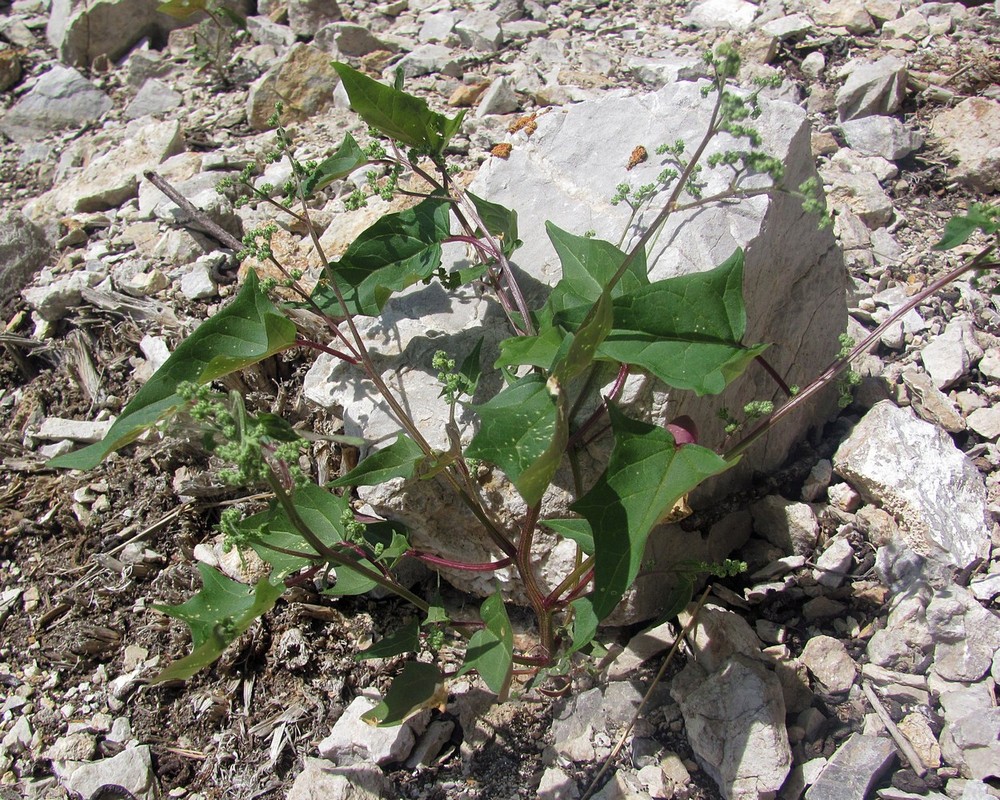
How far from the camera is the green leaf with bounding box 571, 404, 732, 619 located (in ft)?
6.00

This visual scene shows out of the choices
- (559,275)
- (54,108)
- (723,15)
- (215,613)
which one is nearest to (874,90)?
(723,15)

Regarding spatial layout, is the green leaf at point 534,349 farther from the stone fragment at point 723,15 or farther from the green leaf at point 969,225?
the stone fragment at point 723,15

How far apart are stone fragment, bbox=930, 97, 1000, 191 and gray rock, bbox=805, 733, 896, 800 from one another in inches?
105

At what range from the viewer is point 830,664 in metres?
2.53

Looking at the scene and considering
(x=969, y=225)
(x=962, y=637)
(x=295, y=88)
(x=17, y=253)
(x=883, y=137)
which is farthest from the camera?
(x=295, y=88)

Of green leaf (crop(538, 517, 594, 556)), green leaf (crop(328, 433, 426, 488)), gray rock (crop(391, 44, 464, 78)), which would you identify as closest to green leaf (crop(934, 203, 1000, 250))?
green leaf (crop(538, 517, 594, 556))

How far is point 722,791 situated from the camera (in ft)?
7.56

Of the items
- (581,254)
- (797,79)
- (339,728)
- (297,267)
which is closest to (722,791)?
(339,728)

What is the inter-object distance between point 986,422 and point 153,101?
15.5ft

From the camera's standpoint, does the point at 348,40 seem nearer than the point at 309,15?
Yes

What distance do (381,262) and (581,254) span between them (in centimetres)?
62

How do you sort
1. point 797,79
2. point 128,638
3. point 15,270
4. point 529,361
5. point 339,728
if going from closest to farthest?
point 529,361, point 339,728, point 128,638, point 15,270, point 797,79

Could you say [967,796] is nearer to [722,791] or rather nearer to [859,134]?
[722,791]

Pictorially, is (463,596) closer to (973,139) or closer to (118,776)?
(118,776)
